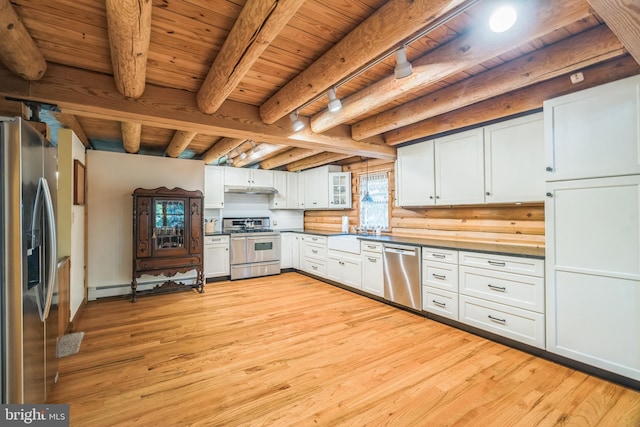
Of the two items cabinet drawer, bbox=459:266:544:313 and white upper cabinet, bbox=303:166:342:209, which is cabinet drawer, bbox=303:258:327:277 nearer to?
white upper cabinet, bbox=303:166:342:209

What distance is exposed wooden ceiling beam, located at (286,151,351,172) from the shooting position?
5154mm

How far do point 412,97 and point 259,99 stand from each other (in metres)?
1.60

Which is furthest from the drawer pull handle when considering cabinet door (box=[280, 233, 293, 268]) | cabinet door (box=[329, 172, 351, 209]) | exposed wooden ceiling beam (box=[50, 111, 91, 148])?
exposed wooden ceiling beam (box=[50, 111, 91, 148])

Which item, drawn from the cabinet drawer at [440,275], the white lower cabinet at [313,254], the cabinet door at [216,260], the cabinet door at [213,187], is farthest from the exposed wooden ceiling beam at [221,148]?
the cabinet drawer at [440,275]

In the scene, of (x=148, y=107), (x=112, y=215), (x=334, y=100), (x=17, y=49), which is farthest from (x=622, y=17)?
(x=112, y=215)

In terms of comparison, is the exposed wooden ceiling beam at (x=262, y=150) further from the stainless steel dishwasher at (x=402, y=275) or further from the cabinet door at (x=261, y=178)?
the stainless steel dishwasher at (x=402, y=275)

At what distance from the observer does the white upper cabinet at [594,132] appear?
210 centimetres

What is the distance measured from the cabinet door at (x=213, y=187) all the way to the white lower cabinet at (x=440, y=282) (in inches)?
158

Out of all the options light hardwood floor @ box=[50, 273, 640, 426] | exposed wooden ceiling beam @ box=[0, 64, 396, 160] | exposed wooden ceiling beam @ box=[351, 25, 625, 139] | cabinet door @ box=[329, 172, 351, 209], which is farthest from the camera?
cabinet door @ box=[329, 172, 351, 209]

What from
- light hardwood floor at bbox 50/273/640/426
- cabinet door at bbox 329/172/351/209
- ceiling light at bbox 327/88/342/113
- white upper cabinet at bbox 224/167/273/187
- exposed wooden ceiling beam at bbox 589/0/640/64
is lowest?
light hardwood floor at bbox 50/273/640/426

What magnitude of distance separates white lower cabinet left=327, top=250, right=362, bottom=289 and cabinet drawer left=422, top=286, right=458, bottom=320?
3.82ft

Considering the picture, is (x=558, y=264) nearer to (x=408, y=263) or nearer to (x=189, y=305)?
(x=408, y=263)

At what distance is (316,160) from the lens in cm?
557

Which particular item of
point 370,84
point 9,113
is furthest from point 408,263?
point 9,113
